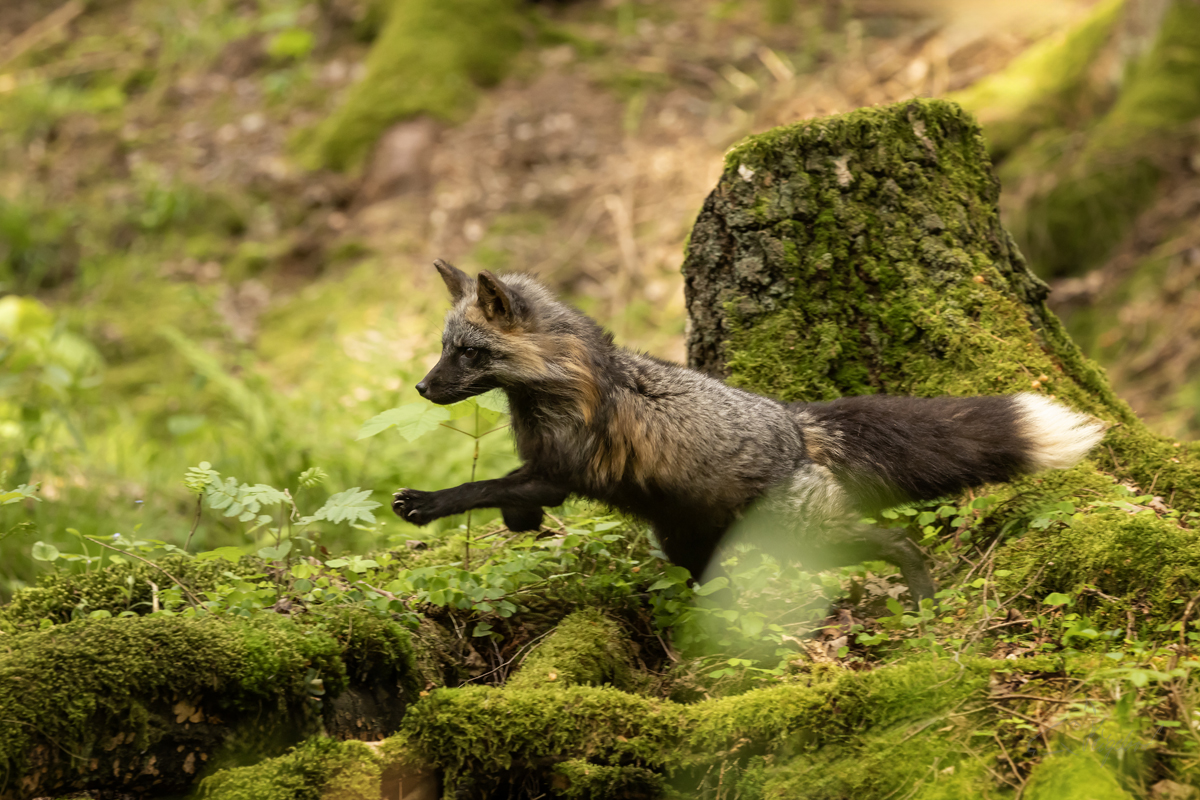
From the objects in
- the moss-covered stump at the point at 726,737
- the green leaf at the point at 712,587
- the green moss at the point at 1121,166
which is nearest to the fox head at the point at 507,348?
the green leaf at the point at 712,587

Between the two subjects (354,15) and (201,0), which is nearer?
(354,15)

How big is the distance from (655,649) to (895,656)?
44.6 inches

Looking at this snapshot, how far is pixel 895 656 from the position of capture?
3627mm

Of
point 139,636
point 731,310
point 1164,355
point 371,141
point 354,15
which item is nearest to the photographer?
point 139,636

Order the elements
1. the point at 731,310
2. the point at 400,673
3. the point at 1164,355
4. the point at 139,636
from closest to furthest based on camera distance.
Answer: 1. the point at 139,636
2. the point at 400,673
3. the point at 731,310
4. the point at 1164,355

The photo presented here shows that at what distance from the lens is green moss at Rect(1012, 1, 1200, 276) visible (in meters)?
9.60

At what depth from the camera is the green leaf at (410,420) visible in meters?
3.68

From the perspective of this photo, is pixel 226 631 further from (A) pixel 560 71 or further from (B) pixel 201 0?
(B) pixel 201 0

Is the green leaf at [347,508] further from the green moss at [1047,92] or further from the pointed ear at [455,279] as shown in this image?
the green moss at [1047,92]

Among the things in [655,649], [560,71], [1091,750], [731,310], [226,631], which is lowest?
[655,649]

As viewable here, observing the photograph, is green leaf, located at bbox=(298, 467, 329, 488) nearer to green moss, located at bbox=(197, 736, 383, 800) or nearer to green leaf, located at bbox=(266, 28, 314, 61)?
green moss, located at bbox=(197, 736, 383, 800)

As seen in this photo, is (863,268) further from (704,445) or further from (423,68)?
→ (423,68)

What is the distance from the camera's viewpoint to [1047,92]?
1066cm

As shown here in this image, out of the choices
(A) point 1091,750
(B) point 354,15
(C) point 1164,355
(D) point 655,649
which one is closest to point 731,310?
(D) point 655,649
